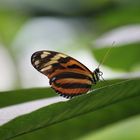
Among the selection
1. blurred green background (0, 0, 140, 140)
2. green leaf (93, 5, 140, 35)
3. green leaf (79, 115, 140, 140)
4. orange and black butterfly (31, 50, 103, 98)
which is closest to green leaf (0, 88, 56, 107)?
orange and black butterfly (31, 50, 103, 98)

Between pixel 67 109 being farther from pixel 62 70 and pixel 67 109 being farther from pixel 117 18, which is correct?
pixel 117 18

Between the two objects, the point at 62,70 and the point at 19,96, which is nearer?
the point at 19,96

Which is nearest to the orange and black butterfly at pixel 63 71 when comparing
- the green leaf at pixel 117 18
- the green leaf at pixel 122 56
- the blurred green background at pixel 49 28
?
the green leaf at pixel 122 56

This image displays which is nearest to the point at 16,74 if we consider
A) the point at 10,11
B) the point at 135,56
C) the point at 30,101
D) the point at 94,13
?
the point at 10,11

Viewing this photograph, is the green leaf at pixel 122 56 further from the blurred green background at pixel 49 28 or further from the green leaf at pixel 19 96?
the green leaf at pixel 19 96

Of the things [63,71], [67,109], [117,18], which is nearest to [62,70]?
[63,71]

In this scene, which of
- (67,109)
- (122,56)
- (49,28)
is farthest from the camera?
(49,28)

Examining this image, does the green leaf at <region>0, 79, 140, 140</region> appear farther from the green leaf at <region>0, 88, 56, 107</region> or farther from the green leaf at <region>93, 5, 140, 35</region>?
the green leaf at <region>93, 5, 140, 35</region>

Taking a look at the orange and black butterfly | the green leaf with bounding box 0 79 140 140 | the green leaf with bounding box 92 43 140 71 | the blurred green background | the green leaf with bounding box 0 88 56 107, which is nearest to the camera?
the green leaf with bounding box 0 79 140 140
